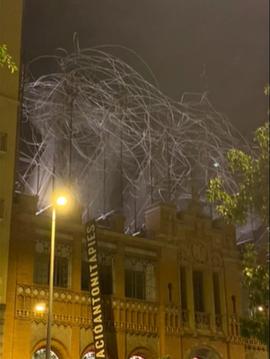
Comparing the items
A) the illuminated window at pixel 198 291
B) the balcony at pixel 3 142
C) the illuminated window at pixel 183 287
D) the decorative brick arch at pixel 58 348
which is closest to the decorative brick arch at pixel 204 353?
the illuminated window at pixel 198 291

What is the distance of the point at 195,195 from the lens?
115 ft

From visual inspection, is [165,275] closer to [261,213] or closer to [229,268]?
[229,268]

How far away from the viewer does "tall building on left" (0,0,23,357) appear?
87.6 feet

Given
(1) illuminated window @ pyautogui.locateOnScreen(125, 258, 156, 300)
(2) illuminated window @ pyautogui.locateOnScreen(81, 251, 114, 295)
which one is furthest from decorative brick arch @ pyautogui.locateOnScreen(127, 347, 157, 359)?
(2) illuminated window @ pyautogui.locateOnScreen(81, 251, 114, 295)

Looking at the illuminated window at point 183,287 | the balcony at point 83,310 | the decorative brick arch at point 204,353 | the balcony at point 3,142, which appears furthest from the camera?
the illuminated window at point 183,287

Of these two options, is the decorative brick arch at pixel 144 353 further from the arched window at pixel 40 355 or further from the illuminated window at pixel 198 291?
the illuminated window at pixel 198 291

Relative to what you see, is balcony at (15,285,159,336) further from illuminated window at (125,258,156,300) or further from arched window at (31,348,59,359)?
arched window at (31,348,59,359)

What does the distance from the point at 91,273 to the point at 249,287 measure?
12.7 meters

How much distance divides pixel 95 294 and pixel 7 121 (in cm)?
947

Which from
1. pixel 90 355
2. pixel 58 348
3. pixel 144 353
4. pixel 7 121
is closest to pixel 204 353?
pixel 144 353

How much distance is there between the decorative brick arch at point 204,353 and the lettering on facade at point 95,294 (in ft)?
22.8

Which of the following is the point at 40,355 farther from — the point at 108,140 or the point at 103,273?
the point at 108,140

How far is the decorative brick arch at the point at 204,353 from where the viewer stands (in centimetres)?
3191

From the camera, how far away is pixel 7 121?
2891 cm
